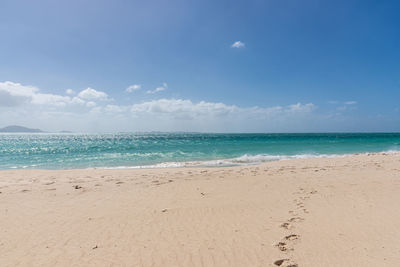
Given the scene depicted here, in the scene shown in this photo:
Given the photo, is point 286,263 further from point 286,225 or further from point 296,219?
point 296,219

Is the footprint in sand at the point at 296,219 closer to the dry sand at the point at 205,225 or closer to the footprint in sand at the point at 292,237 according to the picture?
the dry sand at the point at 205,225

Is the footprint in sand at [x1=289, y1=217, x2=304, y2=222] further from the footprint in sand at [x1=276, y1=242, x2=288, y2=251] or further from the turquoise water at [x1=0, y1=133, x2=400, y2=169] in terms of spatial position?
the turquoise water at [x1=0, y1=133, x2=400, y2=169]

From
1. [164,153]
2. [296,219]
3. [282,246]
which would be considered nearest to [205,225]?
[282,246]

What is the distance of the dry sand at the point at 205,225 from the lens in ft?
13.1

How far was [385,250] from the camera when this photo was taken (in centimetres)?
398

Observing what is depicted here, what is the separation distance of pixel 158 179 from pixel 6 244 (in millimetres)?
6939

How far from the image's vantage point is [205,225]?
17.7 ft

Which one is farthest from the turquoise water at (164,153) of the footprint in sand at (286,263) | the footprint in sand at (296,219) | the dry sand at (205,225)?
the footprint in sand at (286,263)

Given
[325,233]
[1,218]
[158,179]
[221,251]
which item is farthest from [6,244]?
[325,233]

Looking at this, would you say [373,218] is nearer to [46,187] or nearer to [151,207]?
[151,207]

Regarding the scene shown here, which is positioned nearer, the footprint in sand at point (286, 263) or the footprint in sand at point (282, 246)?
the footprint in sand at point (286, 263)

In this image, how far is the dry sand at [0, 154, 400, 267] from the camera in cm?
399

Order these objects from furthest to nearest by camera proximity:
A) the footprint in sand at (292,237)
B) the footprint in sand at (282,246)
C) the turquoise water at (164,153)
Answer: the turquoise water at (164,153)
the footprint in sand at (292,237)
the footprint in sand at (282,246)

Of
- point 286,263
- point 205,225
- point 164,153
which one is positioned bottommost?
point 164,153
